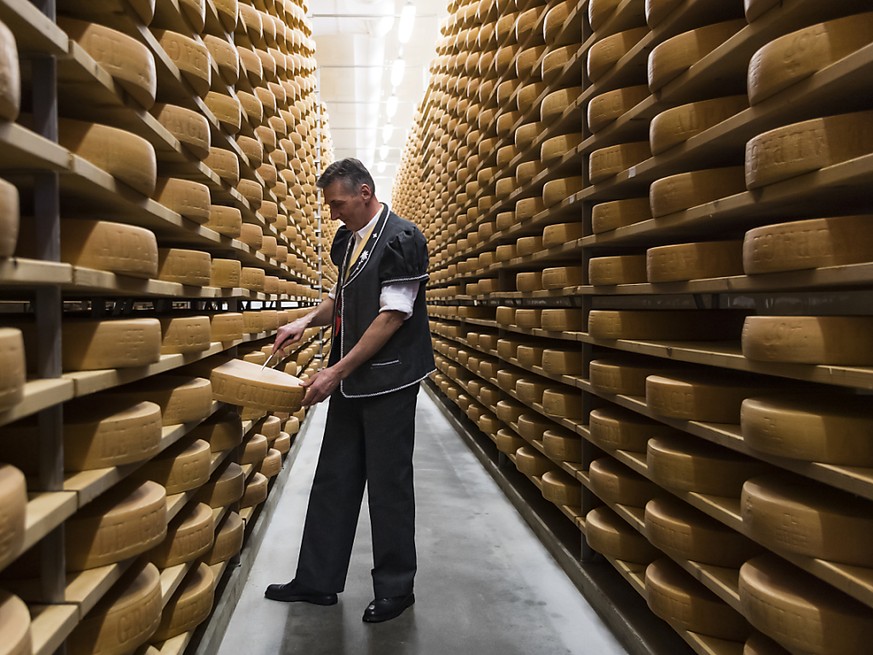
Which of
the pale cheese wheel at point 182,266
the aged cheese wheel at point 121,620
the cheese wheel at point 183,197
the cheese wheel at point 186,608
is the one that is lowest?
the cheese wheel at point 186,608

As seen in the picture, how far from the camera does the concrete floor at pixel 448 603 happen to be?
223cm

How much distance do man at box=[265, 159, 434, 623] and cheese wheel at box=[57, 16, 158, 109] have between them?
96 cm

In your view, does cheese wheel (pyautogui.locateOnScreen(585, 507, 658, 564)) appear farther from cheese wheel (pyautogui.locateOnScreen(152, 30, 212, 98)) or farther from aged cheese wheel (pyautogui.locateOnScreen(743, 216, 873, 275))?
cheese wheel (pyautogui.locateOnScreen(152, 30, 212, 98))

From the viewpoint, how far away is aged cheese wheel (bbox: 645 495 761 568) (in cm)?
181

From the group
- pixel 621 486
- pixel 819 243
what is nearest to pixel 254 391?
pixel 621 486

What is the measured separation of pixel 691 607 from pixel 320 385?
1.26m

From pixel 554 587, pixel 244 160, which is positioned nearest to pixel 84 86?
pixel 244 160

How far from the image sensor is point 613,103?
2.37 metres

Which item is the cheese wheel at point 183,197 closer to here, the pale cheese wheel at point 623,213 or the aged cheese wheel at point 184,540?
the aged cheese wheel at point 184,540

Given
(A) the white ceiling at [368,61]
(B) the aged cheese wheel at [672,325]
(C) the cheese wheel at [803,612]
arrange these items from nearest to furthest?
(C) the cheese wheel at [803,612] < (B) the aged cheese wheel at [672,325] < (A) the white ceiling at [368,61]

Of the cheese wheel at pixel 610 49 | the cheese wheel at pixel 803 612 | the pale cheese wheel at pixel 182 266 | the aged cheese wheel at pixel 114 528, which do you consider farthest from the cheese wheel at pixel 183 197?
the cheese wheel at pixel 803 612

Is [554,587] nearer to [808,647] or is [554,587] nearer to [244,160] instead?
[808,647]

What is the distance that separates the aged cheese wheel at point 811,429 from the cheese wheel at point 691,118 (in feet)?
2.48

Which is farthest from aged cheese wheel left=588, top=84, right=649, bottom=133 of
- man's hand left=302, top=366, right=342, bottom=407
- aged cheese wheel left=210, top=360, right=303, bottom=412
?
aged cheese wheel left=210, top=360, right=303, bottom=412
